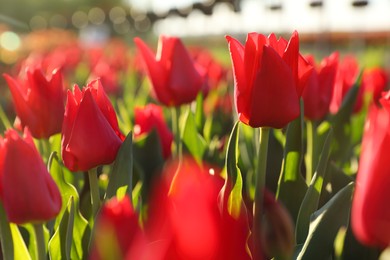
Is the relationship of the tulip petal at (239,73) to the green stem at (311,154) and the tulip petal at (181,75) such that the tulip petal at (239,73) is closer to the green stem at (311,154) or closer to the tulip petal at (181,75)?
the green stem at (311,154)

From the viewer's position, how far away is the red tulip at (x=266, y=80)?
3.30 feet

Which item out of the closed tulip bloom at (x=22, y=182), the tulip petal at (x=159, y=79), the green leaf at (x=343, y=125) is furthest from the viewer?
the green leaf at (x=343, y=125)

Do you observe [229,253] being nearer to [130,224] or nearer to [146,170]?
[130,224]

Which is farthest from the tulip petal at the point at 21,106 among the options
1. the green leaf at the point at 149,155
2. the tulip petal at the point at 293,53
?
the tulip petal at the point at 293,53

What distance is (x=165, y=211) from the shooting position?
0.68 m

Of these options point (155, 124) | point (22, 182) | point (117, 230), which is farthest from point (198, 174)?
point (155, 124)

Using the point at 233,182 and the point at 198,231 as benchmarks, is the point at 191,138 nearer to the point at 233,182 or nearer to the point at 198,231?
the point at 233,182

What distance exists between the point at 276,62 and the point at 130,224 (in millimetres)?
425

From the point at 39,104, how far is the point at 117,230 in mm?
734

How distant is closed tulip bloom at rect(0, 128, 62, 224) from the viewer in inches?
35.1

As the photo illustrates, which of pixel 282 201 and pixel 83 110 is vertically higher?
pixel 83 110

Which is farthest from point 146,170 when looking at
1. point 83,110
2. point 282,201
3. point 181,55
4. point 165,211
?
point 165,211

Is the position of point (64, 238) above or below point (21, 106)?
below

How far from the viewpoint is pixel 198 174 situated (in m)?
0.64
